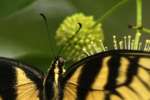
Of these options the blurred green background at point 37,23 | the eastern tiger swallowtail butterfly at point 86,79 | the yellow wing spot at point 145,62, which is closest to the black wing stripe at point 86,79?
the eastern tiger swallowtail butterfly at point 86,79

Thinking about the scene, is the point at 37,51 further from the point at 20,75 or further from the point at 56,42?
the point at 20,75

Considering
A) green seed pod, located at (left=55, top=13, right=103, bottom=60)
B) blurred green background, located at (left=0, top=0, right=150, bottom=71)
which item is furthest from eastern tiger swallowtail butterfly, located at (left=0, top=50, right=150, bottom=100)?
blurred green background, located at (left=0, top=0, right=150, bottom=71)

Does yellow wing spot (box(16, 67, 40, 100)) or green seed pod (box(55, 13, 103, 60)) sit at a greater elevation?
green seed pod (box(55, 13, 103, 60))

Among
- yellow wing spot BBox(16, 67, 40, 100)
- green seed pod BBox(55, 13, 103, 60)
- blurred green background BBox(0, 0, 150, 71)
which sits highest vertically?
blurred green background BBox(0, 0, 150, 71)

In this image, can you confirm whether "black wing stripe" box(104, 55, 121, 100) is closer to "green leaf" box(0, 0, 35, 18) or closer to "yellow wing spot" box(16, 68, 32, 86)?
"yellow wing spot" box(16, 68, 32, 86)

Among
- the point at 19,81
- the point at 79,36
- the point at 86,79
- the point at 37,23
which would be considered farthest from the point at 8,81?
the point at 37,23

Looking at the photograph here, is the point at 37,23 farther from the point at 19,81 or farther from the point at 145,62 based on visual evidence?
the point at 145,62

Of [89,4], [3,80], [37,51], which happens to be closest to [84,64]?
[3,80]

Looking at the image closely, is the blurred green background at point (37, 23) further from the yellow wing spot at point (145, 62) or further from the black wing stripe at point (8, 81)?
the yellow wing spot at point (145, 62)
